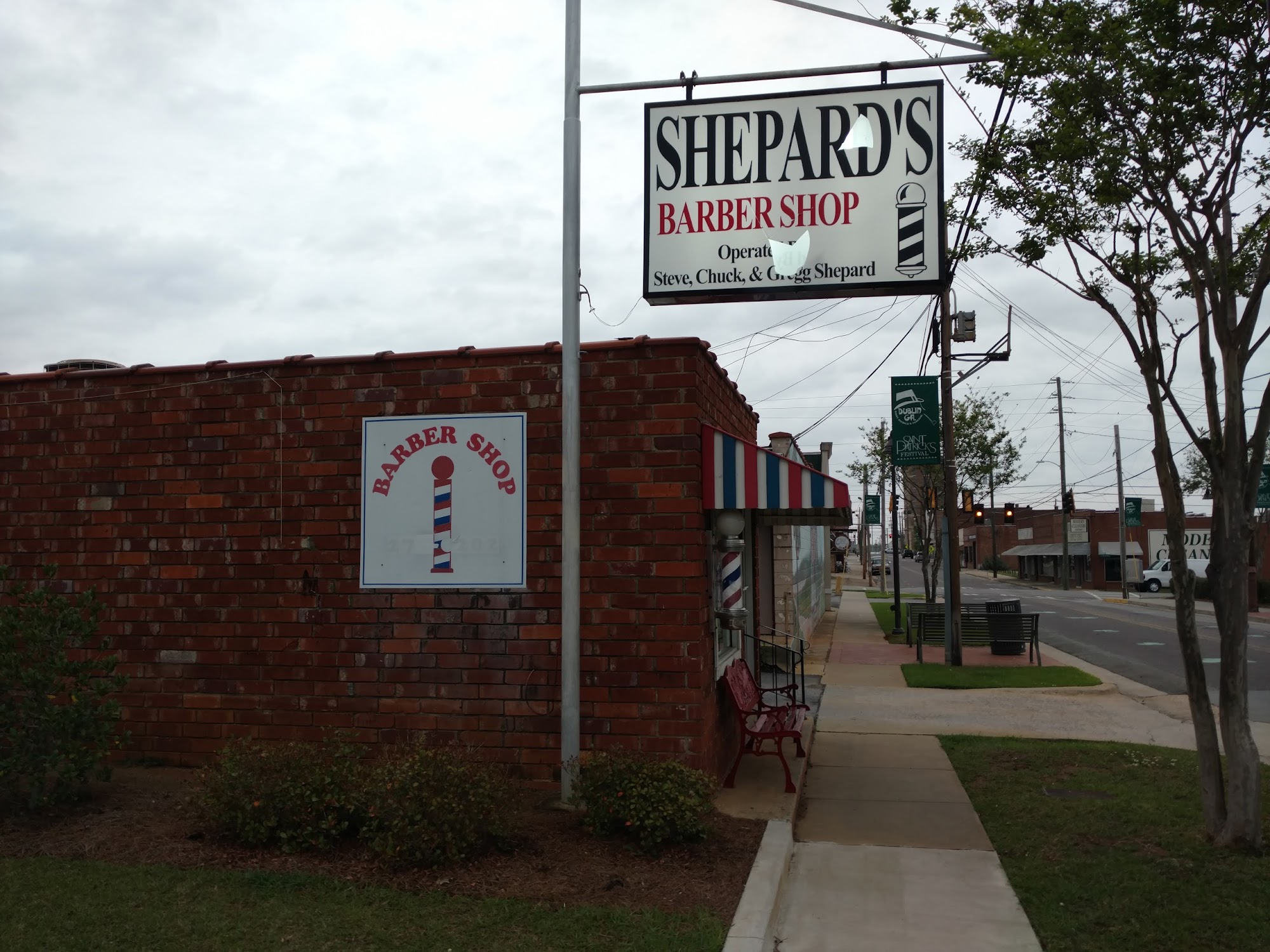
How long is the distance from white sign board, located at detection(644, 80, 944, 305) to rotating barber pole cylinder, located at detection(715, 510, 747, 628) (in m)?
1.72

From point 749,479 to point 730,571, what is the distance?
1.29 m

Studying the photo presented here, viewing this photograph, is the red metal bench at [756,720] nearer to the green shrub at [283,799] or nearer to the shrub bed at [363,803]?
the shrub bed at [363,803]

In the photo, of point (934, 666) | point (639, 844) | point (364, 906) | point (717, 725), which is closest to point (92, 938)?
point (364, 906)

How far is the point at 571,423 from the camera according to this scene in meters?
7.16

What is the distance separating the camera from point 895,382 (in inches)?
739

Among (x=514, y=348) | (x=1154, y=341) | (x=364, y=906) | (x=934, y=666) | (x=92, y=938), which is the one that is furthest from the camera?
(x=934, y=666)

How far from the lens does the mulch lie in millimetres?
5582

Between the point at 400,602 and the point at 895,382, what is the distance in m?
13.0

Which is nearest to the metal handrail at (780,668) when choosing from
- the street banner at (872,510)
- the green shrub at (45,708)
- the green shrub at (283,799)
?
the green shrub at (283,799)

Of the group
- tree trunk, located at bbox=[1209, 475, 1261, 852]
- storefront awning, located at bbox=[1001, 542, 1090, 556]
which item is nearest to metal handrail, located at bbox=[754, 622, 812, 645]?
tree trunk, located at bbox=[1209, 475, 1261, 852]

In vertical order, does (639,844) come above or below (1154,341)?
below

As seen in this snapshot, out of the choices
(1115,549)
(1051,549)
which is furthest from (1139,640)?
(1051,549)

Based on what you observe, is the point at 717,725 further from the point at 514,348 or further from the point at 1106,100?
the point at 1106,100

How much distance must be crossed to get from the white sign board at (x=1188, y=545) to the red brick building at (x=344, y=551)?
38575 mm
